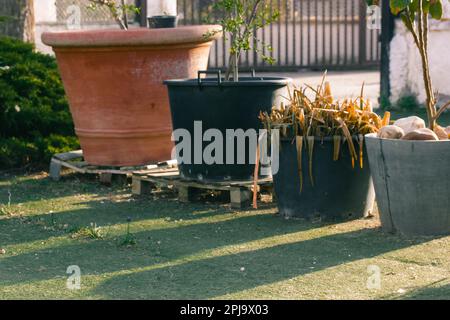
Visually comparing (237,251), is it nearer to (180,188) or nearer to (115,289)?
(115,289)

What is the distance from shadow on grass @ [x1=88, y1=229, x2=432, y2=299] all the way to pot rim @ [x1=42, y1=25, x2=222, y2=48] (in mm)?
2146

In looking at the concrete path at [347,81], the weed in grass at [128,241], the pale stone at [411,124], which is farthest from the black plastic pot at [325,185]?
the concrete path at [347,81]

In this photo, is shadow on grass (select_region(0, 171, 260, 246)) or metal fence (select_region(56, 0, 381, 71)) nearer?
shadow on grass (select_region(0, 171, 260, 246))

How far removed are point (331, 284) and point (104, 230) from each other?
169 cm

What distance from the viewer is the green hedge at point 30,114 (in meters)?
7.55

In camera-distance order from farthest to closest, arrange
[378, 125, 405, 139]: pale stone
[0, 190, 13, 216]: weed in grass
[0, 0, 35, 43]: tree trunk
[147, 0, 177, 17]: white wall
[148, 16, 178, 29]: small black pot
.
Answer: [147, 0, 177, 17]: white wall
[0, 0, 35, 43]: tree trunk
[148, 16, 178, 29]: small black pot
[0, 190, 13, 216]: weed in grass
[378, 125, 405, 139]: pale stone

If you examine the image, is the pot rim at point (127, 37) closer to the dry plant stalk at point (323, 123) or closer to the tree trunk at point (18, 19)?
the dry plant stalk at point (323, 123)

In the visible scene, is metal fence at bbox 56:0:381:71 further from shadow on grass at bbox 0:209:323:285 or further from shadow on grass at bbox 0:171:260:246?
shadow on grass at bbox 0:209:323:285

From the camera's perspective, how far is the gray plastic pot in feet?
16.7

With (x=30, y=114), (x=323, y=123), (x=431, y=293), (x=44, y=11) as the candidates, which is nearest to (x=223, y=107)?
(x=323, y=123)

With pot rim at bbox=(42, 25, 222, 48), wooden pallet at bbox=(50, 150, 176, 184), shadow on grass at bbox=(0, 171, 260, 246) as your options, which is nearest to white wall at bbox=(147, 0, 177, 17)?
wooden pallet at bbox=(50, 150, 176, 184)

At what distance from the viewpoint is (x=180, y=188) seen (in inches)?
250

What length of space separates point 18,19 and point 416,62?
4.42 metres
